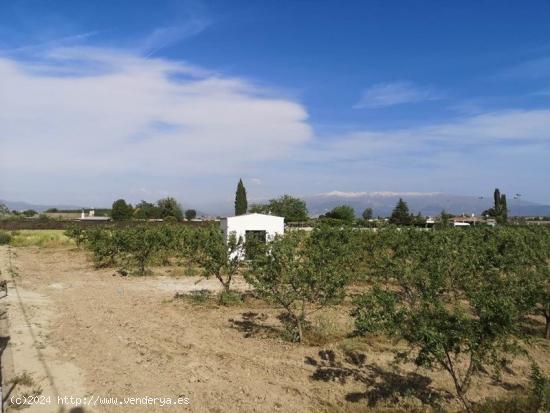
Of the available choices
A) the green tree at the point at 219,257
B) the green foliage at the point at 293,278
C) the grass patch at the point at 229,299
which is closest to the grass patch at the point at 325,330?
the green foliage at the point at 293,278

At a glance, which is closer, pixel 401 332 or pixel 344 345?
pixel 401 332

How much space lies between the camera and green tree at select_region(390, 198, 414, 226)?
215 feet

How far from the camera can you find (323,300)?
39.8 feet

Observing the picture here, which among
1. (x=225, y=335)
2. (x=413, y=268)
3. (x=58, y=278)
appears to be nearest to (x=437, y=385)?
(x=413, y=268)

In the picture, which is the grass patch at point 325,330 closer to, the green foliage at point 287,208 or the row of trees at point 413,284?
the row of trees at point 413,284

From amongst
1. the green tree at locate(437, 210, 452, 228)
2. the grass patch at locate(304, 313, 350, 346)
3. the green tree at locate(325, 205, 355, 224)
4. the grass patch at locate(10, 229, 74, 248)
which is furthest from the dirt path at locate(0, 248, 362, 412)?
the green tree at locate(325, 205, 355, 224)

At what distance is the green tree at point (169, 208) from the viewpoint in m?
81.4

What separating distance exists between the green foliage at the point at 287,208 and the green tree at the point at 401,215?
563 inches

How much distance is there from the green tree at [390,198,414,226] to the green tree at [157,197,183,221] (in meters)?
36.0

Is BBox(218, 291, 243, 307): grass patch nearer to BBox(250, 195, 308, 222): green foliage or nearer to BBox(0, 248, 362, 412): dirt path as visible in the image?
BBox(0, 248, 362, 412): dirt path

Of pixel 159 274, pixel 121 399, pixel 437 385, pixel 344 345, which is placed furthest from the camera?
pixel 159 274

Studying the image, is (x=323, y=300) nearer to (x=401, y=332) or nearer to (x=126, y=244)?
(x=401, y=332)

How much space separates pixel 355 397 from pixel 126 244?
18.0m

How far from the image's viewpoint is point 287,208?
76.6 meters
